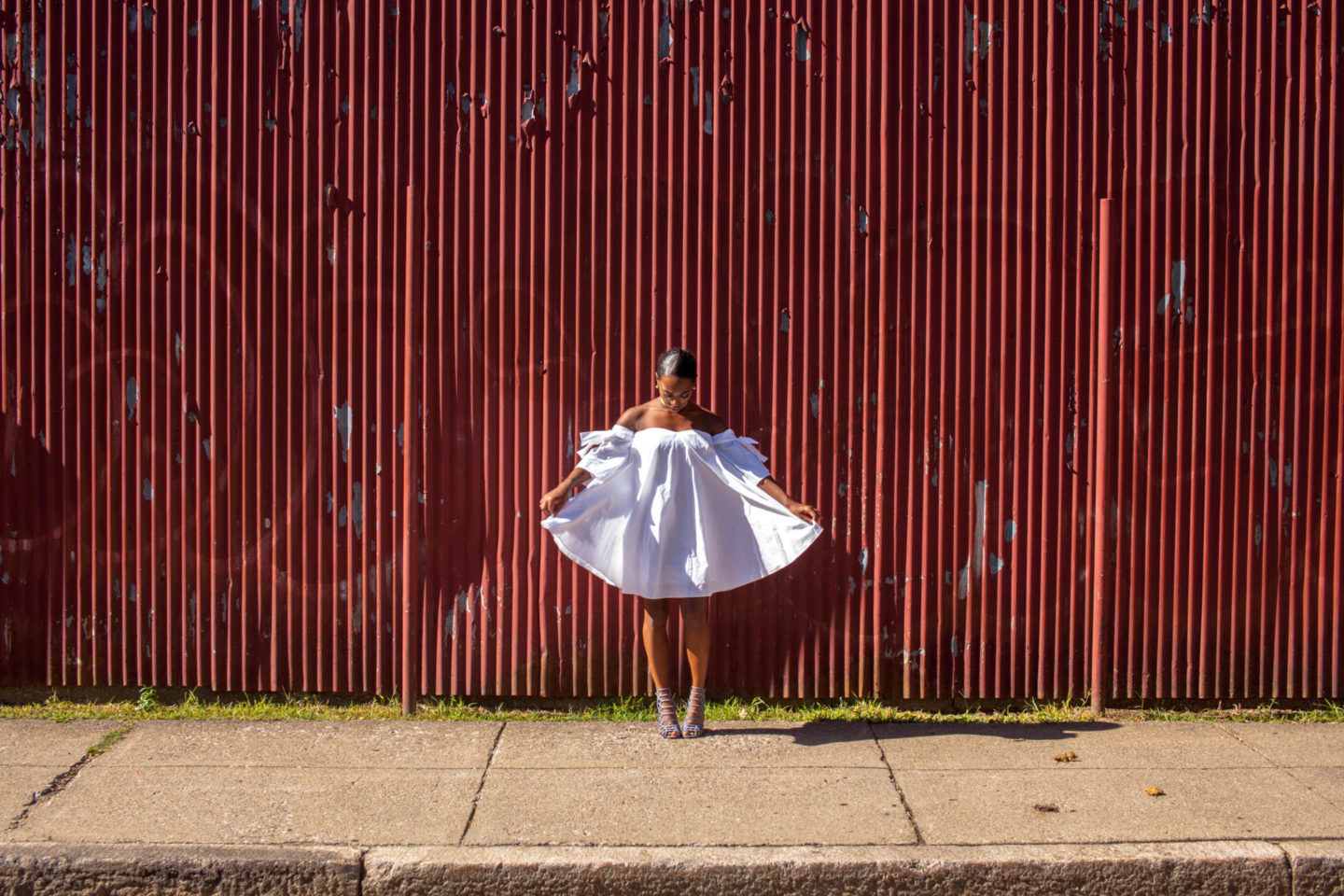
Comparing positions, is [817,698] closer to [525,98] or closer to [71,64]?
[525,98]

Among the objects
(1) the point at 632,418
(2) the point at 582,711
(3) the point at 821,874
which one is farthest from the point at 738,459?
(3) the point at 821,874

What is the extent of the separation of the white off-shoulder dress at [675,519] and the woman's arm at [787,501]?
0.03 metres

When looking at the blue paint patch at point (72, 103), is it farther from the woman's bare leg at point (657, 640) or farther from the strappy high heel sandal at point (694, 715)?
the strappy high heel sandal at point (694, 715)

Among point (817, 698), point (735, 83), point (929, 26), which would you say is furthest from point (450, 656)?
point (929, 26)

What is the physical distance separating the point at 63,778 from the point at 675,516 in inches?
107

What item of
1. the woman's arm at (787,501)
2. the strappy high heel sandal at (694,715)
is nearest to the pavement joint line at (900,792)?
the strappy high heel sandal at (694,715)

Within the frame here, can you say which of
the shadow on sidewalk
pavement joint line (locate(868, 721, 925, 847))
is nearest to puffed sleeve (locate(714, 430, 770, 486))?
the shadow on sidewalk

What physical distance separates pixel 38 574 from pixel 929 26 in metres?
5.23

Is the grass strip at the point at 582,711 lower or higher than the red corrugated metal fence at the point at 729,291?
lower

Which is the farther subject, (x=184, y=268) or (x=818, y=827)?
(x=184, y=268)

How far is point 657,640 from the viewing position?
4898mm

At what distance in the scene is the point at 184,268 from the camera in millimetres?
5234

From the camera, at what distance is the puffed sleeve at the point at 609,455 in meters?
4.80

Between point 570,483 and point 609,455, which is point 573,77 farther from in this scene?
point 570,483
